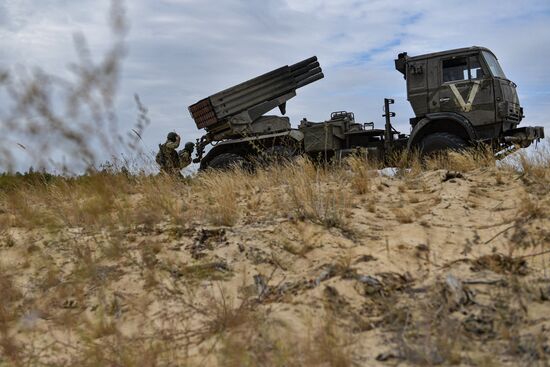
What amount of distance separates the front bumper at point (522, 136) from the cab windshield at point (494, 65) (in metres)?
1.15

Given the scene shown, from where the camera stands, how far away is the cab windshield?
11.5 meters

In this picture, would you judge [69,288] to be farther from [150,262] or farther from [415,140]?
[415,140]

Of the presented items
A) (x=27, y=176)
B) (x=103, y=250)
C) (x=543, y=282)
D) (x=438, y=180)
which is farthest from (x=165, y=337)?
(x=27, y=176)

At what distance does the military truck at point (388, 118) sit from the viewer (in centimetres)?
1134

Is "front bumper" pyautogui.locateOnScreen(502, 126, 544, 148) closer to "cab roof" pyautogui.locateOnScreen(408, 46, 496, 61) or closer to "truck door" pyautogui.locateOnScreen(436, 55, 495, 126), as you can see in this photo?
"truck door" pyautogui.locateOnScreen(436, 55, 495, 126)

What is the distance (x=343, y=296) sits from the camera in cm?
384

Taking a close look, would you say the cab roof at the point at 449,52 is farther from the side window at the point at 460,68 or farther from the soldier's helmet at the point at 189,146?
the soldier's helmet at the point at 189,146

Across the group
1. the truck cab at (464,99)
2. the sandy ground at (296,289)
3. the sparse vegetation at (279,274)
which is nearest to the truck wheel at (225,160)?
the truck cab at (464,99)

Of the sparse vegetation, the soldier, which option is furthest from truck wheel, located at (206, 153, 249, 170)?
the sparse vegetation

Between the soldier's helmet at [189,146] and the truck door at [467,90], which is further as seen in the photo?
the soldier's helmet at [189,146]

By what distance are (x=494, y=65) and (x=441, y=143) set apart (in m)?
1.98

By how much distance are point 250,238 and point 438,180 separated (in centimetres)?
261

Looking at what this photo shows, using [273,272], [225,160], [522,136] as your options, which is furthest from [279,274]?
[225,160]

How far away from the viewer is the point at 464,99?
11.5m
